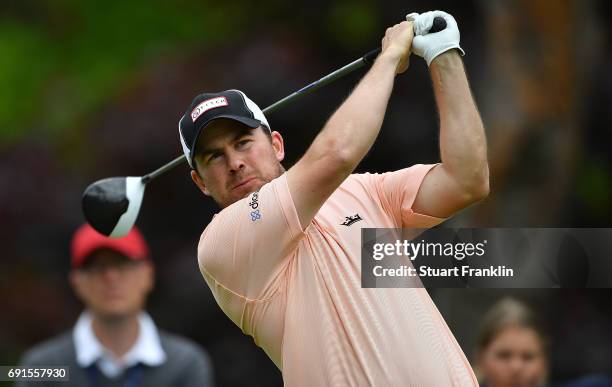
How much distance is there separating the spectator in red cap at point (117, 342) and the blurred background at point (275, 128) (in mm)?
2181

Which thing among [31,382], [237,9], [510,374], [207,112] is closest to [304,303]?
[207,112]

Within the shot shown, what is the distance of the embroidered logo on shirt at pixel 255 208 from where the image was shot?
4391 millimetres

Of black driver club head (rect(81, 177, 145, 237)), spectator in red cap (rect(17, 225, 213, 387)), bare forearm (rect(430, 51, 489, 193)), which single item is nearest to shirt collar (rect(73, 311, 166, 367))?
spectator in red cap (rect(17, 225, 213, 387))

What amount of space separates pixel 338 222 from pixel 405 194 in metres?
0.28

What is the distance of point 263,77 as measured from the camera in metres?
9.30

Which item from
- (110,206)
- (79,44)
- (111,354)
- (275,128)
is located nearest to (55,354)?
(111,354)

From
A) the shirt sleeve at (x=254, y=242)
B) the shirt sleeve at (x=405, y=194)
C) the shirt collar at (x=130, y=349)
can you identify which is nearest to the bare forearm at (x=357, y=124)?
the shirt sleeve at (x=254, y=242)

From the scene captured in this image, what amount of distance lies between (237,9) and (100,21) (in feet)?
3.50

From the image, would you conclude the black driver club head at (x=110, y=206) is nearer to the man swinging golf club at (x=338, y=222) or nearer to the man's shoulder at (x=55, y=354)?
the man swinging golf club at (x=338, y=222)

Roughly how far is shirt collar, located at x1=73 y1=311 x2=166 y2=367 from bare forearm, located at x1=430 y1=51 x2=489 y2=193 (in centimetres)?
250

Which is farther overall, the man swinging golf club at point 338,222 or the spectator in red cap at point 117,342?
the spectator in red cap at point 117,342

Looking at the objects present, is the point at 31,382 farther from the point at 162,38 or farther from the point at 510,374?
the point at 162,38

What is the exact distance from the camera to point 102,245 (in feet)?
22.6

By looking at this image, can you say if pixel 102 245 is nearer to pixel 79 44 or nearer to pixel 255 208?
pixel 255 208
